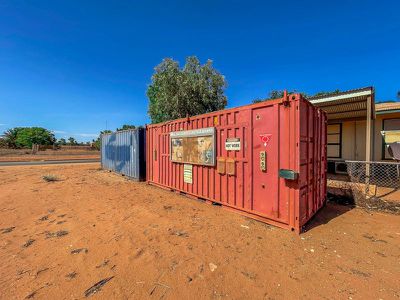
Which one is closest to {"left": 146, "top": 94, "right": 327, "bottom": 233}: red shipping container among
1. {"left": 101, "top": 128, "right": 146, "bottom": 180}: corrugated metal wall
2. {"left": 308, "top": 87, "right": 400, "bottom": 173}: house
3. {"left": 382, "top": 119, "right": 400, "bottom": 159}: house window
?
{"left": 308, "top": 87, "right": 400, "bottom": 173}: house

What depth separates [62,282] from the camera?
256cm

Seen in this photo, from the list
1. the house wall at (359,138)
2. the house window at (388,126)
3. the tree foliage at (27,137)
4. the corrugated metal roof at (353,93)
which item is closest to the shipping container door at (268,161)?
the corrugated metal roof at (353,93)

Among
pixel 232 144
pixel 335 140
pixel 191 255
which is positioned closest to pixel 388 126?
pixel 335 140

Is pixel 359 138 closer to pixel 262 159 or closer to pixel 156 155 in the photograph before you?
pixel 262 159

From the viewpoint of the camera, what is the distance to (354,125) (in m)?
10.5

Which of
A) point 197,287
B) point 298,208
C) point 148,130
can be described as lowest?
point 197,287

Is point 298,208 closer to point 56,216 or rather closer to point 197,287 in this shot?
point 197,287

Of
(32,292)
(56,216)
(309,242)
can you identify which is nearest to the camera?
(32,292)

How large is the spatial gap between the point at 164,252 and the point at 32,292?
5.45ft

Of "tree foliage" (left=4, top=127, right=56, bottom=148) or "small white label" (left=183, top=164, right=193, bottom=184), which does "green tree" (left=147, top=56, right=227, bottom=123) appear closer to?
"small white label" (left=183, top=164, right=193, bottom=184)

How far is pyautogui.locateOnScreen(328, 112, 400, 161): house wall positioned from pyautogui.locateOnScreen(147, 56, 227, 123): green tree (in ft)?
31.5

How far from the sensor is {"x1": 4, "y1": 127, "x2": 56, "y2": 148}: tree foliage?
45.7 metres

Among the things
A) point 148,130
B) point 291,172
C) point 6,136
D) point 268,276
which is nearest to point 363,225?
point 291,172

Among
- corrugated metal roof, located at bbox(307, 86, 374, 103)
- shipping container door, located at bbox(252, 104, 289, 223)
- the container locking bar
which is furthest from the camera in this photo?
corrugated metal roof, located at bbox(307, 86, 374, 103)
